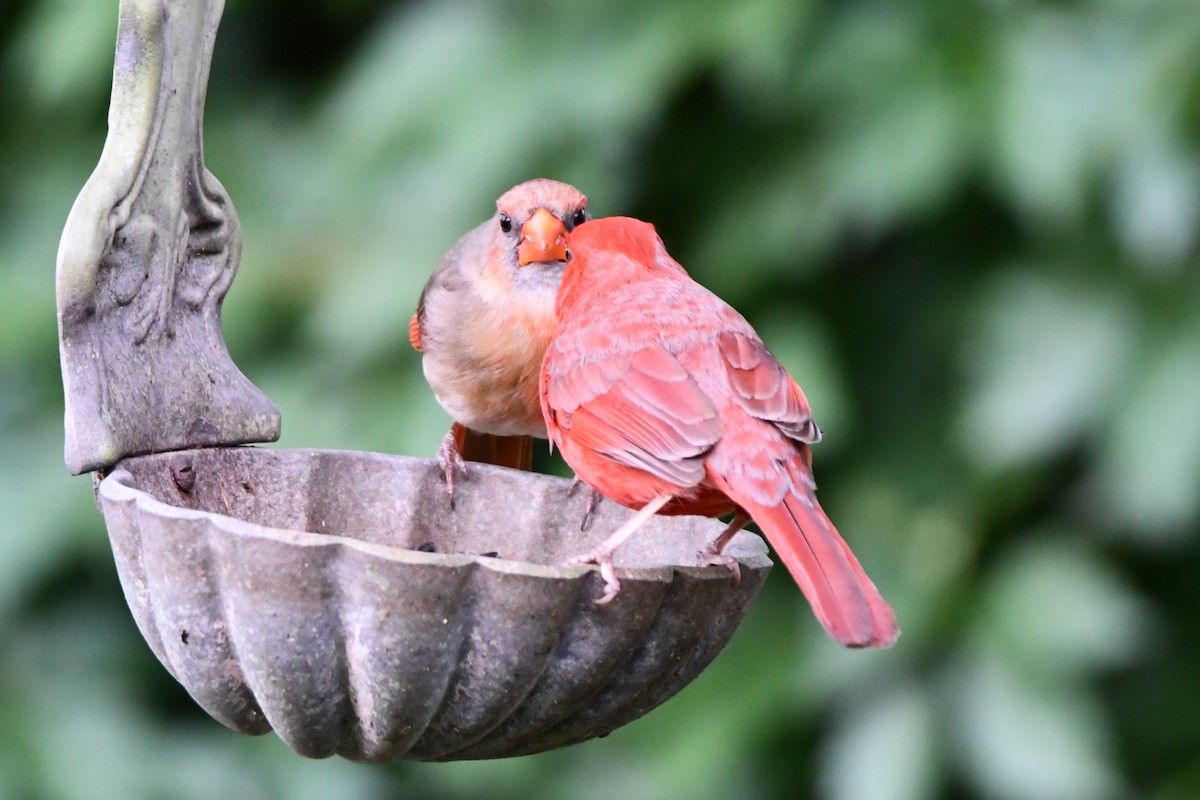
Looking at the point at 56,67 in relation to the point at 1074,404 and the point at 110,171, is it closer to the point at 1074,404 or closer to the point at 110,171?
the point at 110,171

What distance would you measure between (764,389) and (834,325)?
1556mm

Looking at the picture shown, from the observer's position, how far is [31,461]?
3.54m

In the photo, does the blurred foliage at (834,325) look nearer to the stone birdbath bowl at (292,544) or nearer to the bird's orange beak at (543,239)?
the bird's orange beak at (543,239)

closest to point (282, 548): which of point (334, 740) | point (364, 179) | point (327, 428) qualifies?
point (334, 740)

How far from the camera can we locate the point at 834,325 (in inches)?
135

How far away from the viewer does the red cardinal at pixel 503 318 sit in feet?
8.29

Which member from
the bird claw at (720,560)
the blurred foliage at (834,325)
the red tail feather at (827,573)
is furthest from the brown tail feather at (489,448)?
the red tail feather at (827,573)

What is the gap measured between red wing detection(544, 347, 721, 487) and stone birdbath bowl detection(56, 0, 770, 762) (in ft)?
0.44

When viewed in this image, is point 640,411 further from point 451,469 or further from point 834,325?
point 834,325

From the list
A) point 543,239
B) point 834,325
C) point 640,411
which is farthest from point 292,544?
point 834,325

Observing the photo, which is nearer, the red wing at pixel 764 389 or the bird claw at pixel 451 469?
the red wing at pixel 764 389

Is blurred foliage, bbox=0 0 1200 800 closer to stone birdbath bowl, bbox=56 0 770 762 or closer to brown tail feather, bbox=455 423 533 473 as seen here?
brown tail feather, bbox=455 423 533 473

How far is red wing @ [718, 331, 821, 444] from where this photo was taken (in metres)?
1.88

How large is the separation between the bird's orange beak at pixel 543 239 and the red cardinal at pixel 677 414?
315 millimetres
